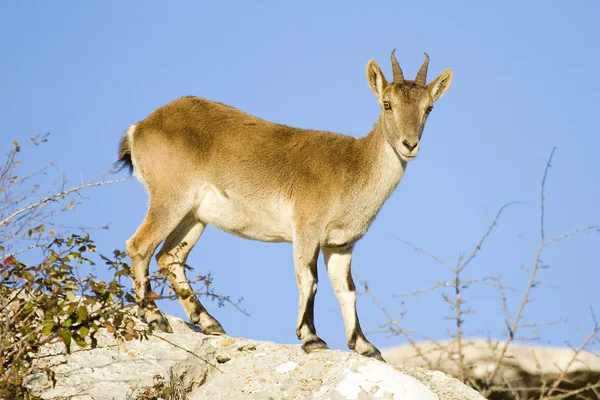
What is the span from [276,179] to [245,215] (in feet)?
1.73

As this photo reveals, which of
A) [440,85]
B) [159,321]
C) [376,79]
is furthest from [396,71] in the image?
[159,321]

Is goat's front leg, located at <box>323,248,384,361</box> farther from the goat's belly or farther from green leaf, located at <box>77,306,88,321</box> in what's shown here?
green leaf, located at <box>77,306,88,321</box>

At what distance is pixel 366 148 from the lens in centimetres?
951

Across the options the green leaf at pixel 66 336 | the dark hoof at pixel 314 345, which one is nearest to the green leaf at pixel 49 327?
the green leaf at pixel 66 336

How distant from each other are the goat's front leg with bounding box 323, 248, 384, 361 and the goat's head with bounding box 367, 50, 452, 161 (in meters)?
1.27

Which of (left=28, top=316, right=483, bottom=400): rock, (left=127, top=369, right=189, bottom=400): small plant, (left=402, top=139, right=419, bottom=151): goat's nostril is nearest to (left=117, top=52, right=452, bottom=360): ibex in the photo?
(left=402, top=139, right=419, bottom=151): goat's nostril

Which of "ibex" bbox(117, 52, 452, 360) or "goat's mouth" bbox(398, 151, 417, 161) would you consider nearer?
"goat's mouth" bbox(398, 151, 417, 161)

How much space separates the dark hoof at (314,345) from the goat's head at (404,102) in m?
2.06

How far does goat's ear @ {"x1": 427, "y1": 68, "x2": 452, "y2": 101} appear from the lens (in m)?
9.48

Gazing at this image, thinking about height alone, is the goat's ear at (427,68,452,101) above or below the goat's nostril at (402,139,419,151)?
above

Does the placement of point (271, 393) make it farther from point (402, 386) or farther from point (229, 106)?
point (229, 106)

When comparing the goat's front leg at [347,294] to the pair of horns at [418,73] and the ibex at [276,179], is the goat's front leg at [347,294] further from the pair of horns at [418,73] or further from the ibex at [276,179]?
the pair of horns at [418,73]

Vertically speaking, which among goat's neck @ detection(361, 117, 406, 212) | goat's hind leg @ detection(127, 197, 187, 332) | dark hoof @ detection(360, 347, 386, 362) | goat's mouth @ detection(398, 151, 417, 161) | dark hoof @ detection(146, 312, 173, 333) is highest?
goat's mouth @ detection(398, 151, 417, 161)

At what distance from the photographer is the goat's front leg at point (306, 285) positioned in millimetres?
8445
